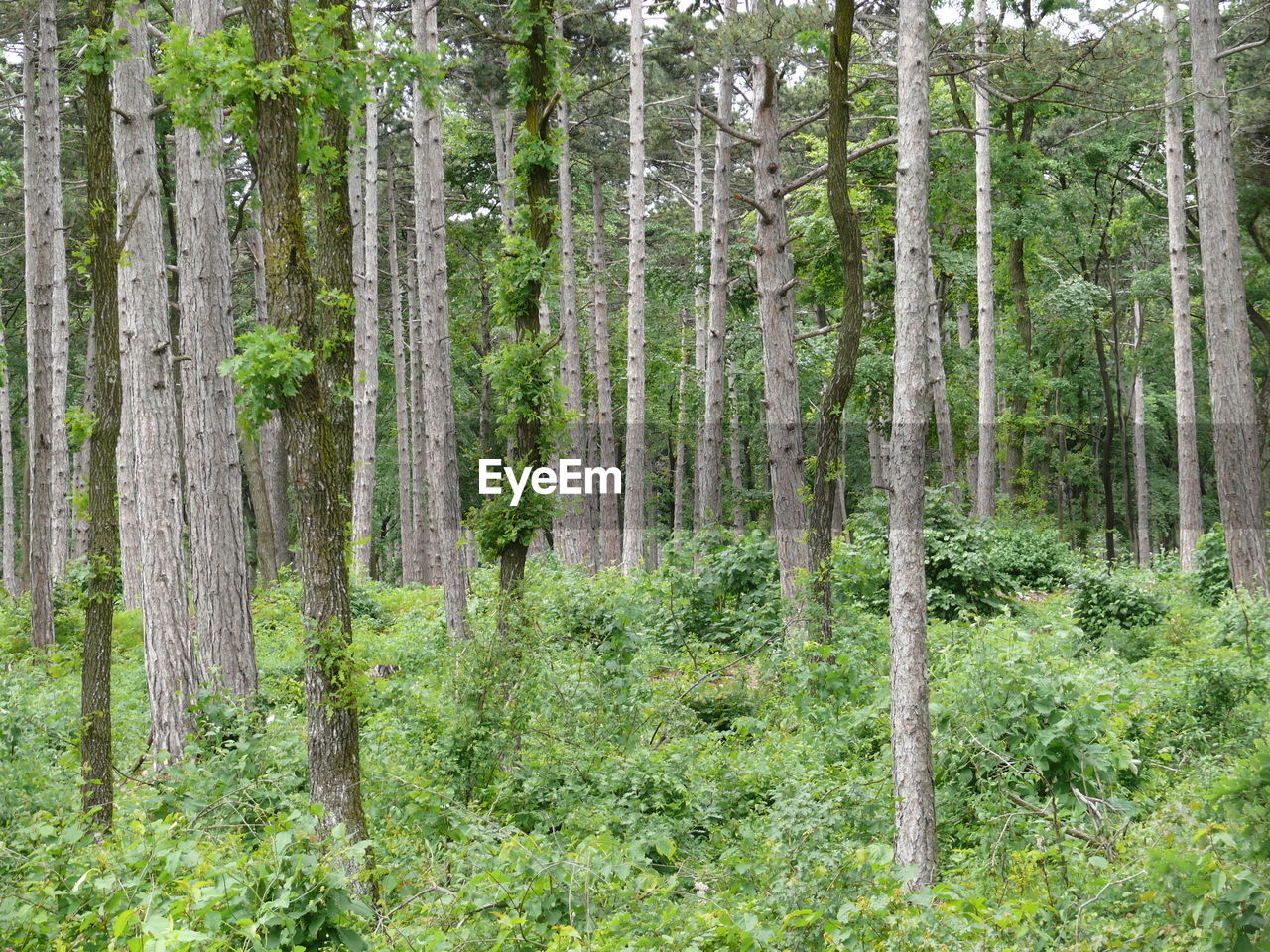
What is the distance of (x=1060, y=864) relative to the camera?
614 centimetres

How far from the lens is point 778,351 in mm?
A: 12836

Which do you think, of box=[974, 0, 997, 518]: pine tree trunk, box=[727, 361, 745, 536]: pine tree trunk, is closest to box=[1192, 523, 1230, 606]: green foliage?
box=[974, 0, 997, 518]: pine tree trunk

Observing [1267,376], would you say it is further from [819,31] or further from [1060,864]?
[1060,864]

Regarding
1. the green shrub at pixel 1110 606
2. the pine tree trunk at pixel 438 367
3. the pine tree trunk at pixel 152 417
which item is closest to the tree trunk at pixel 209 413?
the pine tree trunk at pixel 152 417

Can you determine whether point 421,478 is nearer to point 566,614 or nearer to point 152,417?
point 566,614

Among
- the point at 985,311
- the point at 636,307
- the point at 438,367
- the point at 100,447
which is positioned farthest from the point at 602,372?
the point at 100,447

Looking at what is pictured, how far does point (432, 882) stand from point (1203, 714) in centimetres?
726

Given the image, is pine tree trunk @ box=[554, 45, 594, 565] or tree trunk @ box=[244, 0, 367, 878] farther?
pine tree trunk @ box=[554, 45, 594, 565]

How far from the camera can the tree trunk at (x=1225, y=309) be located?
13.5 meters

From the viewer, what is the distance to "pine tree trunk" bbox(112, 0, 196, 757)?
356 inches

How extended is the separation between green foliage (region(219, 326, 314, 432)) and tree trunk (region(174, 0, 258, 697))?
12.5 ft

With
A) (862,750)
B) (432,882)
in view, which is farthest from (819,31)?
(432,882)

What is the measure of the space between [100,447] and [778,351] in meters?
8.21

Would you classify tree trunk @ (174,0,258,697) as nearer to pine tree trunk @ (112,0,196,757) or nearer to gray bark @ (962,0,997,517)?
pine tree trunk @ (112,0,196,757)
